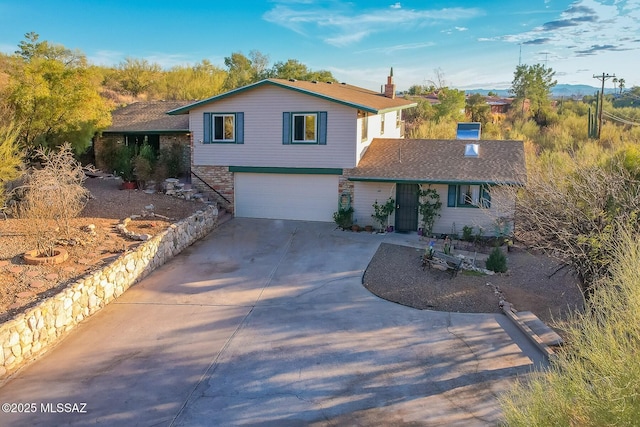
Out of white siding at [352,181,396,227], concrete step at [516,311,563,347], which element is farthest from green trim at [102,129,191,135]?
concrete step at [516,311,563,347]

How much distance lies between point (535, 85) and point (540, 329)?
4215 centimetres

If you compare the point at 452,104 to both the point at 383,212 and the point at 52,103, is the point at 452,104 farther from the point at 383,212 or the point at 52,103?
the point at 52,103

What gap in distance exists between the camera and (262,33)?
43469 mm

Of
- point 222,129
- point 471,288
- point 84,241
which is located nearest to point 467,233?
point 471,288

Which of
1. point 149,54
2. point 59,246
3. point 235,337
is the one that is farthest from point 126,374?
point 149,54

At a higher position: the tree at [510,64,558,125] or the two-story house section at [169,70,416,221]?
the tree at [510,64,558,125]

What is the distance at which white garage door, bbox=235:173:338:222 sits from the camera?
20031 millimetres

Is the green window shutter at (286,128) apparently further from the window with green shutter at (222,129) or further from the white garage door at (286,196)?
the window with green shutter at (222,129)

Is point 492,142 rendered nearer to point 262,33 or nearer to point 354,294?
point 354,294

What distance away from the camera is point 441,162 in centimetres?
1955

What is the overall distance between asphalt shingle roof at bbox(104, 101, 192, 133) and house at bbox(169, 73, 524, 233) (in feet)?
10.9

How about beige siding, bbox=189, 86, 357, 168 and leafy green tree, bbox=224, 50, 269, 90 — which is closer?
beige siding, bbox=189, 86, 357, 168

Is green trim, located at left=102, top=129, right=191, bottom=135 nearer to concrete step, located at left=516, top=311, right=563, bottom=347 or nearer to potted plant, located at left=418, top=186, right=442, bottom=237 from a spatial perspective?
potted plant, located at left=418, top=186, right=442, bottom=237

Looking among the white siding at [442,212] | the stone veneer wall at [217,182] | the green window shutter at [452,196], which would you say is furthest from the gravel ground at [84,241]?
the green window shutter at [452,196]
